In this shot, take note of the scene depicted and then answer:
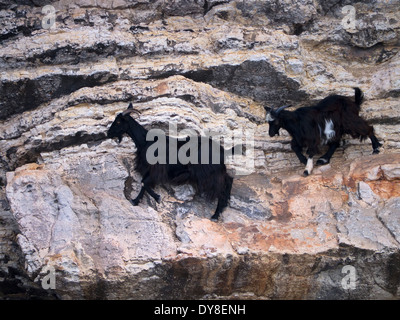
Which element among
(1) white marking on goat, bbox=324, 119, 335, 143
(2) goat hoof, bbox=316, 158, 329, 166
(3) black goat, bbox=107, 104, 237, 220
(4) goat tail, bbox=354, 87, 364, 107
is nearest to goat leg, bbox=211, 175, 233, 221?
(3) black goat, bbox=107, 104, 237, 220

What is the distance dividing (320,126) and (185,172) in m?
2.10

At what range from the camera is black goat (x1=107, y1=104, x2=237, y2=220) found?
25.2ft

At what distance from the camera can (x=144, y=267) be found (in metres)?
6.77

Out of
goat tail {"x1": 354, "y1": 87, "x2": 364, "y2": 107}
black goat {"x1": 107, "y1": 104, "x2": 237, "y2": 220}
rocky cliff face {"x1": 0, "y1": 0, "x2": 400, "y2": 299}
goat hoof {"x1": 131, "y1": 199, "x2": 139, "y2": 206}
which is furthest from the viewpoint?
goat tail {"x1": 354, "y1": 87, "x2": 364, "y2": 107}

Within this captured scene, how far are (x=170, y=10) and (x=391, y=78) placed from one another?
12.2 ft

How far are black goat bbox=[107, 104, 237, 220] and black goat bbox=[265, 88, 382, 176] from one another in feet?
3.78

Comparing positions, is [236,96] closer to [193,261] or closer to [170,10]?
[170,10]

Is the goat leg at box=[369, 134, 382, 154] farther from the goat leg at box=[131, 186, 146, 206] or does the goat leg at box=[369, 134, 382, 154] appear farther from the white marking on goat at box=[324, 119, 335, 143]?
the goat leg at box=[131, 186, 146, 206]

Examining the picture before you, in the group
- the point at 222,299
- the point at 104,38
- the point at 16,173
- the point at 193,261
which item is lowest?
the point at 222,299

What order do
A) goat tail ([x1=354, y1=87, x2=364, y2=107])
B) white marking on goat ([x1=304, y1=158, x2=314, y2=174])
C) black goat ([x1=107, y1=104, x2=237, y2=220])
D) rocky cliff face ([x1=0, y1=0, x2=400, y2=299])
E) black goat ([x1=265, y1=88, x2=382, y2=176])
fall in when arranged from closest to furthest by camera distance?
rocky cliff face ([x1=0, y1=0, x2=400, y2=299]) → black goat ([x1=107, y1=104, x2=237, y2=220]) → white marking on goat ([x1=304, y1=158, x2=314, y2=174]) → black goat ([x1=265, y1=88, x2=382, y2=176]) → goat tail ([x1=354, y1=87, x2=364, y2=107])

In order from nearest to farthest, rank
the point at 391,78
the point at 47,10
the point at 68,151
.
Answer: the point at 68,151 < the point at 391,78 < the point at 47,10

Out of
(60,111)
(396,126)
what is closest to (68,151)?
(60,111)

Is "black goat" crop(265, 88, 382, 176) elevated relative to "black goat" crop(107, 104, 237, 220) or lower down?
elevated

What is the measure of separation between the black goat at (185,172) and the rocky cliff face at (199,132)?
0.48ft
